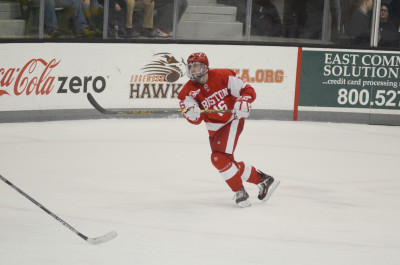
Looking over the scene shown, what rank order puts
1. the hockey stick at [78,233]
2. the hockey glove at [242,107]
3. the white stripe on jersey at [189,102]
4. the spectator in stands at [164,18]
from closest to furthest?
the hockey stick at [78,233]
the hockey glove at [242,107]
the white stripe on jersey at [189,102]
the spectator in stands at [164,18]

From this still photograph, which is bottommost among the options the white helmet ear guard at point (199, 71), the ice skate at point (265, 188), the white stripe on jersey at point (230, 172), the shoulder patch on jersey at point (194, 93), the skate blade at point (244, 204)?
the skate blade at point (244, 204)

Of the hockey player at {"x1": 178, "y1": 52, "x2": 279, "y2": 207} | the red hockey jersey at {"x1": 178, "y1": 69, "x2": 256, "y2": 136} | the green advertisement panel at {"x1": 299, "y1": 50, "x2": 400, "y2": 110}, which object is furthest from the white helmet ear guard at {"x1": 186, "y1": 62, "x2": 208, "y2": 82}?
the green advertisement panel at {"x1": 299, "y1": 50, "x2": 400, "y2": 110}

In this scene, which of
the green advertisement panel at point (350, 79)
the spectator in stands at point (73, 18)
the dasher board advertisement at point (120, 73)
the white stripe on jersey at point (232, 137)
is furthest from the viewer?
the green advertisement panel at point (350, 79)

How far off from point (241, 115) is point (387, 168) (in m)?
2.53

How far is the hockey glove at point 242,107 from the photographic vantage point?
573 cm

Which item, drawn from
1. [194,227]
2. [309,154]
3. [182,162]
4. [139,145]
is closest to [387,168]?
[309,154]

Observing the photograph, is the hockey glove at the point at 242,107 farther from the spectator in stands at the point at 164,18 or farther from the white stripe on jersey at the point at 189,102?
the spectator in stands at the point at 164,18

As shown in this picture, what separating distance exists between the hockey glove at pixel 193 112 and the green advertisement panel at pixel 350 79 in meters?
4.65

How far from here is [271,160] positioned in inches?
311

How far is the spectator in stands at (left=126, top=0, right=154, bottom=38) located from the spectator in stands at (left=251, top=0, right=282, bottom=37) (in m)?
1.29

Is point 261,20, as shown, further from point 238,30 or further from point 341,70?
point 341,70

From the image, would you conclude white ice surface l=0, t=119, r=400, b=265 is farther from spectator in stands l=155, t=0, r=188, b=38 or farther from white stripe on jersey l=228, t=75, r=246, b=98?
spectator in stands l=155, t=0, r=188, b=38

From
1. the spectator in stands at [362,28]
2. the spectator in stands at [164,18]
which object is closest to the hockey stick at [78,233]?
the spectator in stands at [164,18]

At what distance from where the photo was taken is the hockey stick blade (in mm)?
4863
